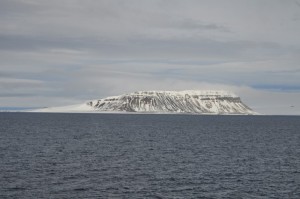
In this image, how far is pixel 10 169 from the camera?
70.4 m

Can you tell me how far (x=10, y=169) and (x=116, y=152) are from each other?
32002 millimetres

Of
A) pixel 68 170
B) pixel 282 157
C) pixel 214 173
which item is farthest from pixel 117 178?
pixel 282 157

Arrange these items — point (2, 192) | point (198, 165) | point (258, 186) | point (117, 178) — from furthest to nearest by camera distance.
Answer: point (198, 165)
point (117, 178)
point (258, 186)
point (2, 192)

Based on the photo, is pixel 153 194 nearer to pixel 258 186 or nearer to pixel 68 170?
pixel 258 186

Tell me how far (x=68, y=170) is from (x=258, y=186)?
94.2 feet

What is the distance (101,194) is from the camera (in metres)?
54.0

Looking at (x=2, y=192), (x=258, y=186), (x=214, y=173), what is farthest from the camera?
(x=214, y=173)

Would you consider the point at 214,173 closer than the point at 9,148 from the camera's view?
Yes

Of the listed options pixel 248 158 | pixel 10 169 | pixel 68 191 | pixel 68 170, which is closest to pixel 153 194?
pixel 68 191

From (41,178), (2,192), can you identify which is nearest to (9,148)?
(41,178)

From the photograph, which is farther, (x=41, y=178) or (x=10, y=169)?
(x=10, y=169)

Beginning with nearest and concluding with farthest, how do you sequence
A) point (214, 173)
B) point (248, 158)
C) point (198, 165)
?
point (214, 173) < point (198, 165) < point (248, 158)

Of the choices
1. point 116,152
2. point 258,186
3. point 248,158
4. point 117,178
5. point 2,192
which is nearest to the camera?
point 2,192

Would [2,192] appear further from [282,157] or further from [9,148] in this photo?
[282,157]
